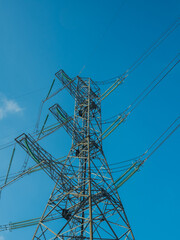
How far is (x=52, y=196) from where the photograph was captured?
14492 millimetres

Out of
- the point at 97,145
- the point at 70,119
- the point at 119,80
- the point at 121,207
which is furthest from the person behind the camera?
the point at 119,80

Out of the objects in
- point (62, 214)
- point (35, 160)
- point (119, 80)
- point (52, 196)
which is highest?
point (119, 80)

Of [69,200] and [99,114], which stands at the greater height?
[99,114]

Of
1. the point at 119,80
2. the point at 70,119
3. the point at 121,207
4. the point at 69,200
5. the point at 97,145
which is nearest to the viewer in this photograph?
the point at 121,207

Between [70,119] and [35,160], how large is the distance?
18.4ft

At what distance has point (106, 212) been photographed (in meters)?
13.7

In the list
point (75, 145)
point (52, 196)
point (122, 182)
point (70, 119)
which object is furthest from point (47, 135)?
point (122, 182)

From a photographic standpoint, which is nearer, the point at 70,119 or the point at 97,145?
the point at 97,145

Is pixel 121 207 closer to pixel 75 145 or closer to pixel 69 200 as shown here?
pixel 69 200

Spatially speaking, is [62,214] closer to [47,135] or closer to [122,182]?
[122,182]

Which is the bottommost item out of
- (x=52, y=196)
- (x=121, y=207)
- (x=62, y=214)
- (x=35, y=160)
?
(x=121, y=207)

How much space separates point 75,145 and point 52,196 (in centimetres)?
419

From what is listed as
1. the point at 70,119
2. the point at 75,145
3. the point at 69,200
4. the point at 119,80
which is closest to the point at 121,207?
the point at 69,200

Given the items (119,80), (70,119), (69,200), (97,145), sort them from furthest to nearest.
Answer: (119,80) → (70,119) → (97,145) → (69,200)
